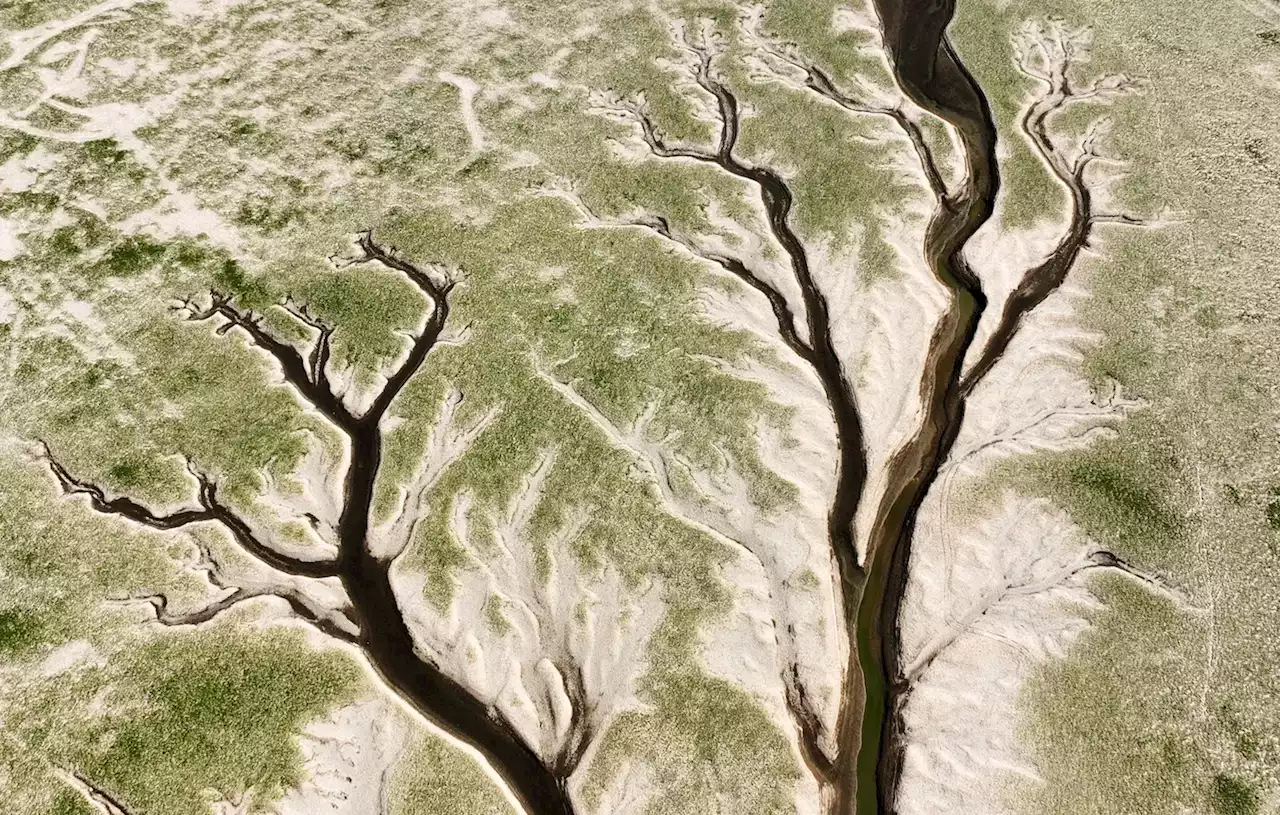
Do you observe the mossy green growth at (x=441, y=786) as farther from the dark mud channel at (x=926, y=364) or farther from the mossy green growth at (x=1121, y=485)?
the mossy green growth at (x=1121, y=485)

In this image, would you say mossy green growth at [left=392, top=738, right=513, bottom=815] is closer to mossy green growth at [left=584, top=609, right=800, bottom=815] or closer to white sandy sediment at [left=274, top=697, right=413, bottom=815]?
white sandy sediment at [left=274, top=697, right=413, bottom=815]

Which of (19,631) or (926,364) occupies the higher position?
(926,364)

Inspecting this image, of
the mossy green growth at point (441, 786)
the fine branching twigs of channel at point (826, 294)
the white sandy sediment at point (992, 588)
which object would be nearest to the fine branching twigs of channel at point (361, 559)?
the mossy green growth at point (441, 786)

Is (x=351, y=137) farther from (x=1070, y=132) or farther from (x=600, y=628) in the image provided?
(x=1070, y=132)

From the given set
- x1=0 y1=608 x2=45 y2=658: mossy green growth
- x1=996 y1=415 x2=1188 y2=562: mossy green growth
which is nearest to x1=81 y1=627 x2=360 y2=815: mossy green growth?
x1=0 y1=608 x2=45 y2=658: mossy green growth

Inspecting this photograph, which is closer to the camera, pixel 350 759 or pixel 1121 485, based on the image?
pixel 350 759

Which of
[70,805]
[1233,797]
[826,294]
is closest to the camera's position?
[1233,797]

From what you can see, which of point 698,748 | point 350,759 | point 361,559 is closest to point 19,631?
point 361,559

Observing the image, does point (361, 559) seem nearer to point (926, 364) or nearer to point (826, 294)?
point (826, 294)
